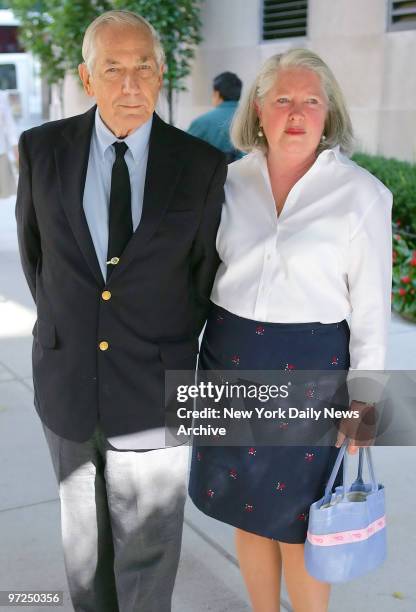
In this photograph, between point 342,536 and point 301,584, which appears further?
point 301,584

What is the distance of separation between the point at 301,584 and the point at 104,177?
53.0 inches

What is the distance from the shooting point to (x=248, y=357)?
2.49 metres

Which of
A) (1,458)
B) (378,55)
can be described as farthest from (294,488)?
(378,55)

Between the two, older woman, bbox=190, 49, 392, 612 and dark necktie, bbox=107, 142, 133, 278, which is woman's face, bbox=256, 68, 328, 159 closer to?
older woman, bbox=190, 49, 392, 612

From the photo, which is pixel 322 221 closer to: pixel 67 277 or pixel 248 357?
pixel 248 357

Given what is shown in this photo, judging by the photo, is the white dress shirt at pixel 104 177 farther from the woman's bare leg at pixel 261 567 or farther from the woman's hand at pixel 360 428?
the woman's bare leg at pixel 261 567

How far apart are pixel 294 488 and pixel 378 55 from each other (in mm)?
7025

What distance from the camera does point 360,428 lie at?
2471 millimetres

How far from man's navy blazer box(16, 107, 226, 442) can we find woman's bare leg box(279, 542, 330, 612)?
0.58 meters

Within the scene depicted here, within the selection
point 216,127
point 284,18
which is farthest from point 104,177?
point 284,18

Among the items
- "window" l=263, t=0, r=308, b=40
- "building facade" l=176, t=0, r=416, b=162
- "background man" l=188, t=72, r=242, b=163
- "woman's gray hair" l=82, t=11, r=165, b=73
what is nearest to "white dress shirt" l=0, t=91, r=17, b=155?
"background man" l=188, t=72, r=242, b=163

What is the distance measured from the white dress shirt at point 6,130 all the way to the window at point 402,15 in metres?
3.86

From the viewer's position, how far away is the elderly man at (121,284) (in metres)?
2.35

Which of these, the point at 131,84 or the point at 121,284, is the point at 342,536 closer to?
the point at 121,284
